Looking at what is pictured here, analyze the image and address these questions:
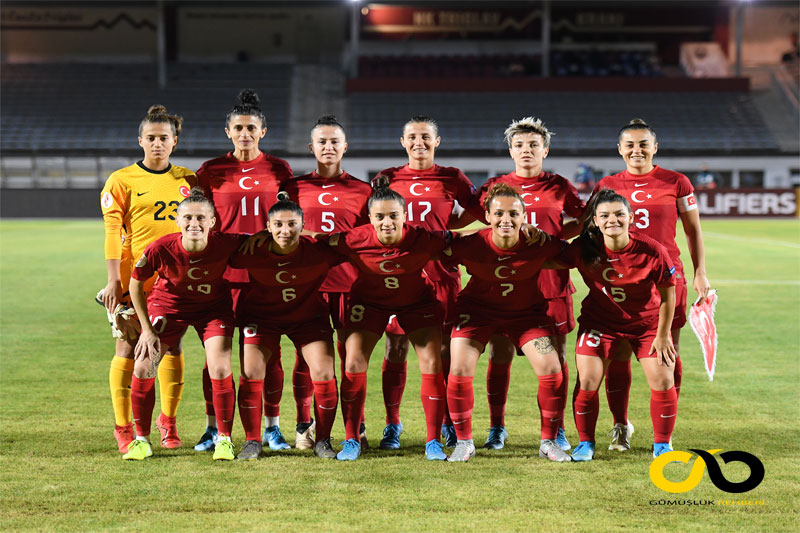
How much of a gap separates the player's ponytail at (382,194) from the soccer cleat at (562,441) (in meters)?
1.49

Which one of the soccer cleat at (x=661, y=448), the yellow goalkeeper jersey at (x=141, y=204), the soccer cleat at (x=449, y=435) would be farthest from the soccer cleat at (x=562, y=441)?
the yellow goalkeeper jersey at (x=141, y=204)

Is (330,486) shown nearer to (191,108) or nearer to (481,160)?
(481,160)

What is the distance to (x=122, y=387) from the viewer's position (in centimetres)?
470

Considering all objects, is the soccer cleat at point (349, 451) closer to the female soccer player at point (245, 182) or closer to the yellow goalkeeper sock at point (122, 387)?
the female soccer player at point (245, 182)

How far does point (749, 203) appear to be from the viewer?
25672mm

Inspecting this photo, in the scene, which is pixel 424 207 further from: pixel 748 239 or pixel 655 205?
pixel 748 239

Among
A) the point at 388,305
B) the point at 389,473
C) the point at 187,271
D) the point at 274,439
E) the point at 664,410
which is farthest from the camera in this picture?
the point at 274,439

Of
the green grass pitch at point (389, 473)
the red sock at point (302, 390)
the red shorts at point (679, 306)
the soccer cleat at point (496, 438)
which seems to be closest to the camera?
the green grass pitch at point (389, 473)

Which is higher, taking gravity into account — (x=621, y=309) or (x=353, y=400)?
(x=621, y=309)

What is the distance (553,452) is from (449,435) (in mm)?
673

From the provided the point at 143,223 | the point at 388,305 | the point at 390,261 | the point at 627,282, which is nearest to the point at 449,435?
the point at 388,305

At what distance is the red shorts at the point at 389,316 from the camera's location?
4586 millimetres

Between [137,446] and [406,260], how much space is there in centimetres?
167

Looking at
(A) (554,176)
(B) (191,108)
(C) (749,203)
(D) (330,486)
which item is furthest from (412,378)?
(B) (191,108)
